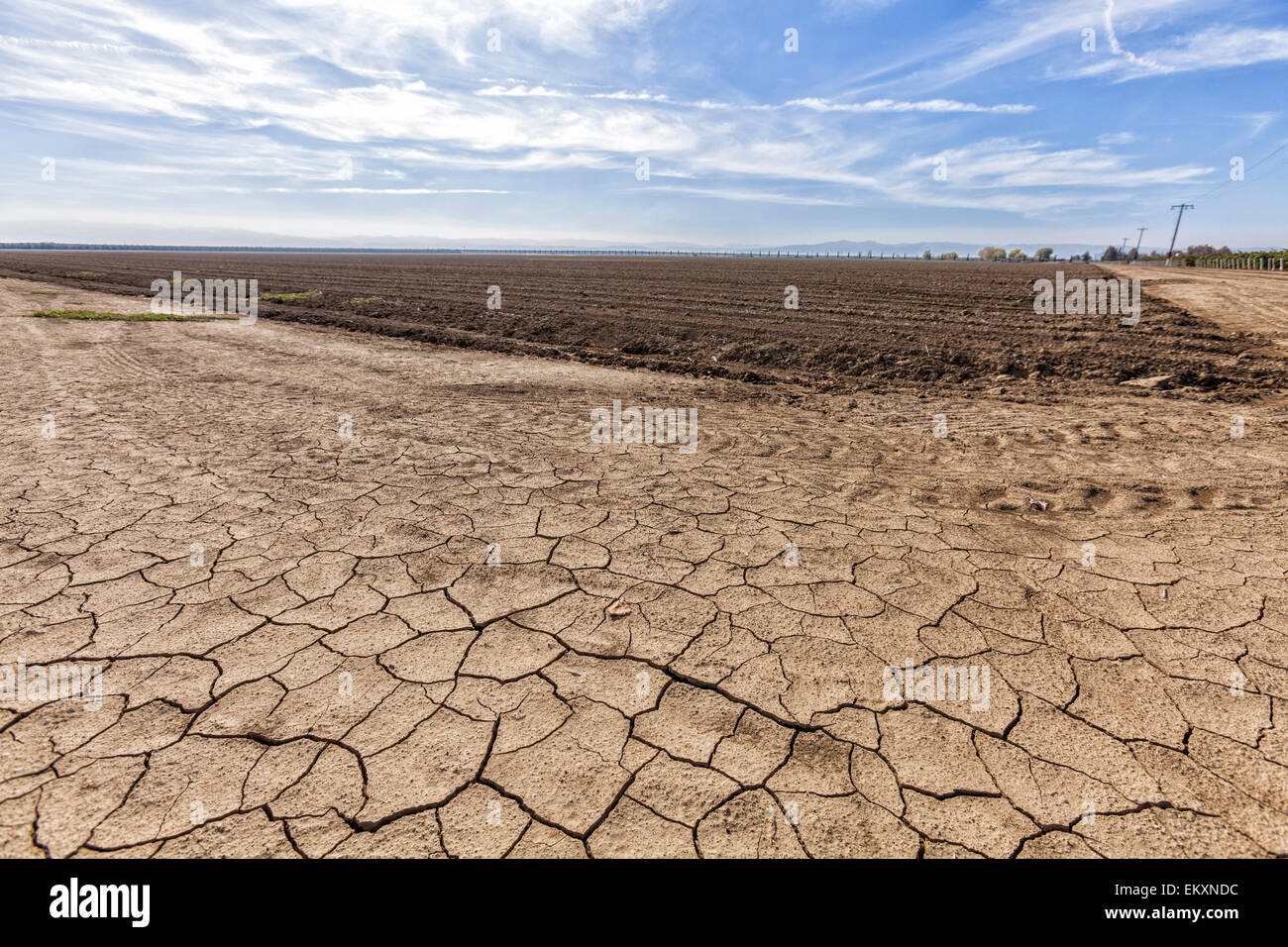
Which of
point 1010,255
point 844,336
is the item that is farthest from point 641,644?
point 1010,255

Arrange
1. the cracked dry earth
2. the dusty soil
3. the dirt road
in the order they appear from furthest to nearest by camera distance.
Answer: the dirt road → the dusty soil → the cracked dry earth

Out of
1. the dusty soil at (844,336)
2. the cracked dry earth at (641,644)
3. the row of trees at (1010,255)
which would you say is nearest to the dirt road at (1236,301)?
the dusty soil at (844,336)

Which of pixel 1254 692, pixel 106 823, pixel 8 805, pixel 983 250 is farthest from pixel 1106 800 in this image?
pixel 983 250

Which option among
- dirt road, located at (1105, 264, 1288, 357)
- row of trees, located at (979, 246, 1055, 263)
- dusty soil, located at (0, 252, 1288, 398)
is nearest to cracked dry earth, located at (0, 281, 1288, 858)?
dusty soil, located at (0, 252, 1288, 398)

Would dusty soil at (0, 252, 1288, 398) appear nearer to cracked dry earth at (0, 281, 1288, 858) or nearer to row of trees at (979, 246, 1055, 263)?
cracked dry earth at (0, 281, 1288, 858)

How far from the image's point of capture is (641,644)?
8.98 feet

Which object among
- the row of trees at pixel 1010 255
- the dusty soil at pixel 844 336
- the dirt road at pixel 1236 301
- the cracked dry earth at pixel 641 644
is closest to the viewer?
the cracked dry earth at pixel 641 644

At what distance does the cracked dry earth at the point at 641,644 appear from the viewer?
6.28 ft

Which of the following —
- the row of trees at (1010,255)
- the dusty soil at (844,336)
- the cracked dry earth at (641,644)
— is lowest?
the cracked dry earth at (641,644)

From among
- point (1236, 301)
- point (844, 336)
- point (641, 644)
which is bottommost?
point (641, 644)

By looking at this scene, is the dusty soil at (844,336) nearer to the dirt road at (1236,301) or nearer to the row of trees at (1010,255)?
the dirt road at (1236,301)

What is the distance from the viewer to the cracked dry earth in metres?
1.91

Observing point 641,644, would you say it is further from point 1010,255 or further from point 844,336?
point 1010,255
